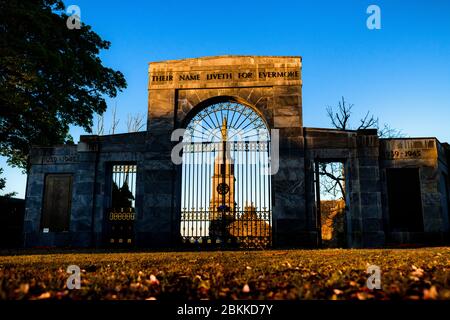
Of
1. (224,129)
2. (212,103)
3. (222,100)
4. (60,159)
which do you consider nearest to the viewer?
(224,129)

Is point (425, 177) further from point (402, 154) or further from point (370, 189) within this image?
point (370, 189)

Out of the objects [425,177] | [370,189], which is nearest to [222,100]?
[370,189]

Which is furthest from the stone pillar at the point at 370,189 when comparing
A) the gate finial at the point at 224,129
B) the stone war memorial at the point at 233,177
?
the gate finial at the point at 224,129

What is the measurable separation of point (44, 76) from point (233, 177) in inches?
336

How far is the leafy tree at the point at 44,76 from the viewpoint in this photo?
12.4 m

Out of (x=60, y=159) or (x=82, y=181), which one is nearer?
(x=82, y=181)

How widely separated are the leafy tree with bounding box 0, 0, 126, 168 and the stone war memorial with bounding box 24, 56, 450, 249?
2575 millimetres

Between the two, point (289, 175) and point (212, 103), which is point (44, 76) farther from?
point (289, 175)

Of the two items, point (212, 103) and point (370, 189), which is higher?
point (212, 103)

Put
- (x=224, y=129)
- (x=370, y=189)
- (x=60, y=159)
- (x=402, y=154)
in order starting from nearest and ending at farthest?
(x=370, y=189) → (x=402, y=154) → (x=224, y=129) → (x=60, y=159)

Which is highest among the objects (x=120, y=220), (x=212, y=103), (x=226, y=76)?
(x=226, y=76)

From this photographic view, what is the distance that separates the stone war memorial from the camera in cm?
1225

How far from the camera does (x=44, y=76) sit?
14016 mm

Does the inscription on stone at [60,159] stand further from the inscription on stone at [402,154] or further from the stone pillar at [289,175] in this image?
the inscription on stone at [402,154]
